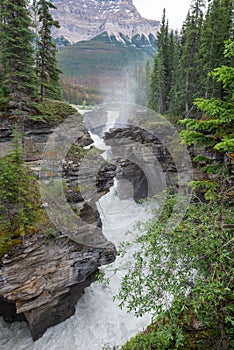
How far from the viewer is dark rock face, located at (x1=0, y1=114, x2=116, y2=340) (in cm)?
1016

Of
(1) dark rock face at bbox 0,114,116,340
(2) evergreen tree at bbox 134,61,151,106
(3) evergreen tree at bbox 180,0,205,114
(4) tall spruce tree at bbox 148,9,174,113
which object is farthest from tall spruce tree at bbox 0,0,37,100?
(2) evergreen tree at bbox 134,61,151,106

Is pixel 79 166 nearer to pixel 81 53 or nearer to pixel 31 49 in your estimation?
pixel 31 49

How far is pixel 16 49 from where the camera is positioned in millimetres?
15445

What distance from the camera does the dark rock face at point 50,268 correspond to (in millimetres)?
10156

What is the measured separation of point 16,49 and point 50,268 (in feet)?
49.3

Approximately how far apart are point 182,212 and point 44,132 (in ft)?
45.4

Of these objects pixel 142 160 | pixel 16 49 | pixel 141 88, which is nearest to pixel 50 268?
pixel 16 49

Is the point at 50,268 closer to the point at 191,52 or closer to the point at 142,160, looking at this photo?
the point at 142,160

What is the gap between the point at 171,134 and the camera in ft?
81.9

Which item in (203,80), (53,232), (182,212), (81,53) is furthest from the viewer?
(81,53)

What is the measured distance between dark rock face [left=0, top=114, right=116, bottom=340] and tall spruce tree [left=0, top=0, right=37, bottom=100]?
347 centimetres

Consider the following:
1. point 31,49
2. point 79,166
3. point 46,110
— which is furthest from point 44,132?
point 31,49

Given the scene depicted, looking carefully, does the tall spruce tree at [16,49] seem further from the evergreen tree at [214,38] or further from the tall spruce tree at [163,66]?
the tall spruce tree at [163,66]

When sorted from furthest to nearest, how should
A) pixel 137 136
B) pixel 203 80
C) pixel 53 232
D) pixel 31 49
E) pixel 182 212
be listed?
pixel 137 136, pixel 203 80, pixel 31 49, pixel 53 232, pixel 182 212
